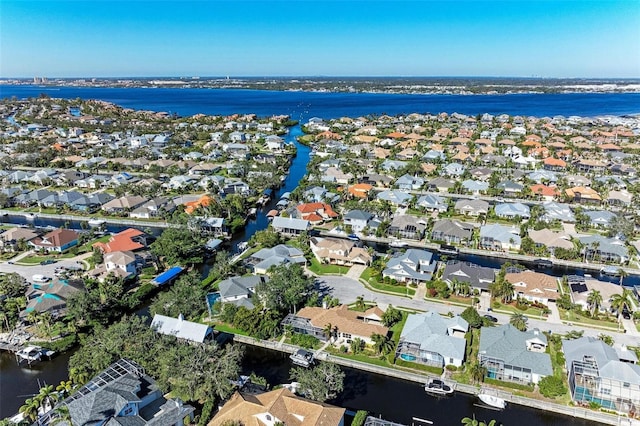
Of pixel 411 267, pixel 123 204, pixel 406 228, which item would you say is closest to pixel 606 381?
pixel 411 267

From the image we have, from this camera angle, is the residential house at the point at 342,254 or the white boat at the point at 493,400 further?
the residential house at the point at 342,254

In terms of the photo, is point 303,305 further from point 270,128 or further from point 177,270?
point 270,128

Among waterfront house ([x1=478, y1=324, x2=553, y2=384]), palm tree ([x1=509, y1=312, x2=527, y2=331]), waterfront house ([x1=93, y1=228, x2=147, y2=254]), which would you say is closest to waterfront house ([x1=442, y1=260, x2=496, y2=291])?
palm tree ([x1=509, y1=312, x2=527, y2=331])

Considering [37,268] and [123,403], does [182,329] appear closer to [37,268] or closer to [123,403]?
[123,403]

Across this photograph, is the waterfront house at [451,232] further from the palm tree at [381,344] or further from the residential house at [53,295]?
the residential house at [53,295]

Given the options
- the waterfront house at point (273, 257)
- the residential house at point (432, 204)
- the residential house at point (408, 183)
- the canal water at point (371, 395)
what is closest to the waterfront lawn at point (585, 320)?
the canal water at point (371, 395)

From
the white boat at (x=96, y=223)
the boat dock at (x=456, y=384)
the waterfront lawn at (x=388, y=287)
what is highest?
the white boat at (x=96, y=223)

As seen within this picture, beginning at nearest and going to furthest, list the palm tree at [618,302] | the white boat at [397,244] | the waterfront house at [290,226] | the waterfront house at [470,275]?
the palm tree at [618,302], the waterfront house at [470,275], the white boat at [397,244], the waterfront house at [290,226]
